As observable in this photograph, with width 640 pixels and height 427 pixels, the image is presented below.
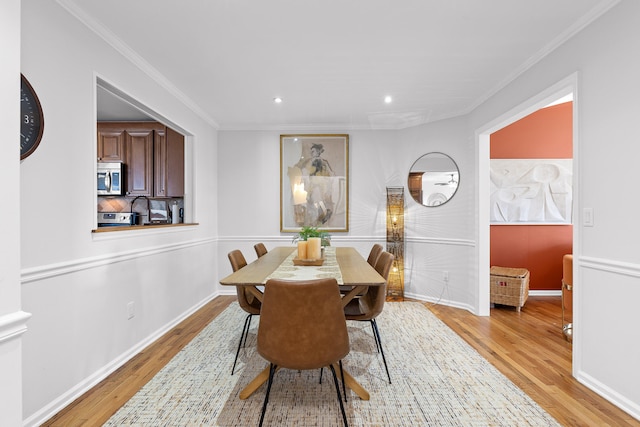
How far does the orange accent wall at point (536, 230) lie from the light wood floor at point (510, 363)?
60 centimetres

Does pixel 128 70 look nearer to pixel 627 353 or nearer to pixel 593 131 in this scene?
pixel 593 131

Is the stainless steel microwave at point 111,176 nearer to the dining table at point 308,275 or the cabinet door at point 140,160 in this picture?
the cabinet door at point 140,160

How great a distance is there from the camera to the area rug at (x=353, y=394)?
1.85 m

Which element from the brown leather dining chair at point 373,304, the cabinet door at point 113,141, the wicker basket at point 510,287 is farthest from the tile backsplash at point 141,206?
the wicker basket at point 510,287

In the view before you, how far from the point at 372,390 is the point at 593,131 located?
7.19 ft

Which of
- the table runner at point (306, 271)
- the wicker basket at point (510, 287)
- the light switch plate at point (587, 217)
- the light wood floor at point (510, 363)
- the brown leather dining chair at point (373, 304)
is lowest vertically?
the light wood floor at point (510, 363)

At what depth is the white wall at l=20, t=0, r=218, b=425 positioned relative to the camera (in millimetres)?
1775

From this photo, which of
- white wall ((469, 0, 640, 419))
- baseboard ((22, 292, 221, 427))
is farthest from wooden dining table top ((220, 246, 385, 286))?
white wall ((469, 0, 640, 419))

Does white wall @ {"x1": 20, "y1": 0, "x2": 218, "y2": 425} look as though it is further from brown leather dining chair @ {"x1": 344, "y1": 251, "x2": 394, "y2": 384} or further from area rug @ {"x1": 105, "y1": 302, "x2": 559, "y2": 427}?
brown leather dining chair @ {"x1": 344, "y1": 251, "x2": 394, "y2": 384}

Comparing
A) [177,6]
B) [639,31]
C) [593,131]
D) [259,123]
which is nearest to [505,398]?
[593,131]

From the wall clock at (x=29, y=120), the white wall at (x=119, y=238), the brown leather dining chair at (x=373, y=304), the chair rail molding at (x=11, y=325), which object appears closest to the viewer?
the chair rail molding at (x=11, y=325)

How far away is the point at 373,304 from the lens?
2.37 m

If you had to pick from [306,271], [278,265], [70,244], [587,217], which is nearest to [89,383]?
[70,244]

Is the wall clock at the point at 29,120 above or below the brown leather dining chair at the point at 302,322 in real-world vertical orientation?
above
